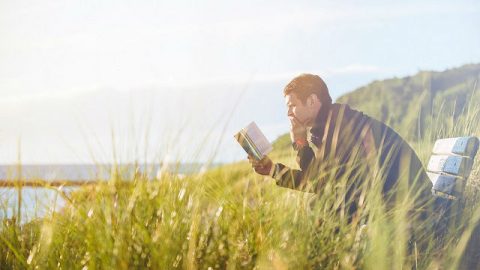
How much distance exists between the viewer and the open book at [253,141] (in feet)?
12.3

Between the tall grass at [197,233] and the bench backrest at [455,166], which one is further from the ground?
the bench backrest at [455,166]

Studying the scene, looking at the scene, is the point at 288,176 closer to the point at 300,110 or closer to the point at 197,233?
the point at 300,110

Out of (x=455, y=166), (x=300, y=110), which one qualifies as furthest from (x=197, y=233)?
(x=455, y=166)

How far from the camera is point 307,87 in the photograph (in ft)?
12.8

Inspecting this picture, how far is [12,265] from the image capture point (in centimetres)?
312

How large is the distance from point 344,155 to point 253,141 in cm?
53

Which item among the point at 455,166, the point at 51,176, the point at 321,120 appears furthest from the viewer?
the point at 455,166

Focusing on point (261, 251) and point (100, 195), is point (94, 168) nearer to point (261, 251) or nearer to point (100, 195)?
point (100, 195)

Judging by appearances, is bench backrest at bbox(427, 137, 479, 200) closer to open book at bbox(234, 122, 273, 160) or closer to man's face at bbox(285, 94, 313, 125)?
man's face at bbox(285, 94, 313, 125)

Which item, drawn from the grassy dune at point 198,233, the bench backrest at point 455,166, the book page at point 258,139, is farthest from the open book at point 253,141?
the bench backrest at point 455,166

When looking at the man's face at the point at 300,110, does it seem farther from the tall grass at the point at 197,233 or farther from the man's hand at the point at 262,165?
the tall grass at the point at 197,233

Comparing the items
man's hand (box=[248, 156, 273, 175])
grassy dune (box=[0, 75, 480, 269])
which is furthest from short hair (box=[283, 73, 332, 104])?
grassy dune (box=[0, 75, 480, 269])

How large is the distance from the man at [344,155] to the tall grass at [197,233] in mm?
127

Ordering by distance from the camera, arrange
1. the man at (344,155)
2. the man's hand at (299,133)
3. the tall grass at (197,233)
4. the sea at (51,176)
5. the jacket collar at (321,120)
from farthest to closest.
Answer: the man's hand at (299,133) < the jacket collar at (321,120) < the man at (344,155) < the sea at (51,176) < the tall grass at (197,233)
